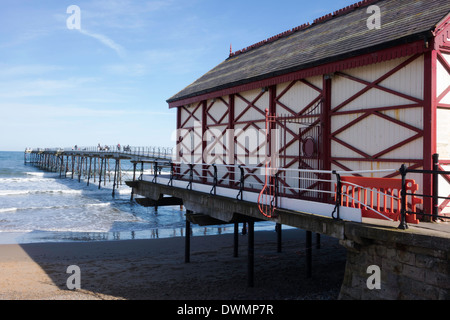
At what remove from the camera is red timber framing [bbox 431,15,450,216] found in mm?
7434

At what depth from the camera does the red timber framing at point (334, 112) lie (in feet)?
25.0

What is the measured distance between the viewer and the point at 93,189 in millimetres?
42188

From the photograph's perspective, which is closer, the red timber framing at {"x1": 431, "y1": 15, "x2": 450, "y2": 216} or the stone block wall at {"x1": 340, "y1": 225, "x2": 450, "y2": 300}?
the stone block wall at {"x1": 340, "y1": 225, "x2": 450, "y2": 300}

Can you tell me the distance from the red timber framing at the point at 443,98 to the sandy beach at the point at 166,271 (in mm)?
3916

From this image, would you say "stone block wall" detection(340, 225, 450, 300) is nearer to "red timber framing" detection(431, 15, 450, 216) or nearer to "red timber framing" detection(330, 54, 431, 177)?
"red timber framing" detection(431, 15, 450, 216)

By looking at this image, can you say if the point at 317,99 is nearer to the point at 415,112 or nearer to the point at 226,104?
the point at 415,112

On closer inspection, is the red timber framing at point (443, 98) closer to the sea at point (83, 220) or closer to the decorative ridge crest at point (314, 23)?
the decorative ridge crest at point (314, 23)

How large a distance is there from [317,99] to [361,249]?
4.70 meters

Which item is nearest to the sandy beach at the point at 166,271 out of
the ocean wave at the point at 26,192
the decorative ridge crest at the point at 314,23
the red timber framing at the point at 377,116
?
the red timber framing at the point at 377,116

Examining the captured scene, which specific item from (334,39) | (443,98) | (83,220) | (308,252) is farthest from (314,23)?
(83,220)

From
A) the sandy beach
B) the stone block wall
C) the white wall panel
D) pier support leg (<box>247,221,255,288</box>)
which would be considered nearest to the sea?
the sandy beach

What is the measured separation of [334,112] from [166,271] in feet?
25.5

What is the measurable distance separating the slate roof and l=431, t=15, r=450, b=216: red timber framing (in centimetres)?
50
